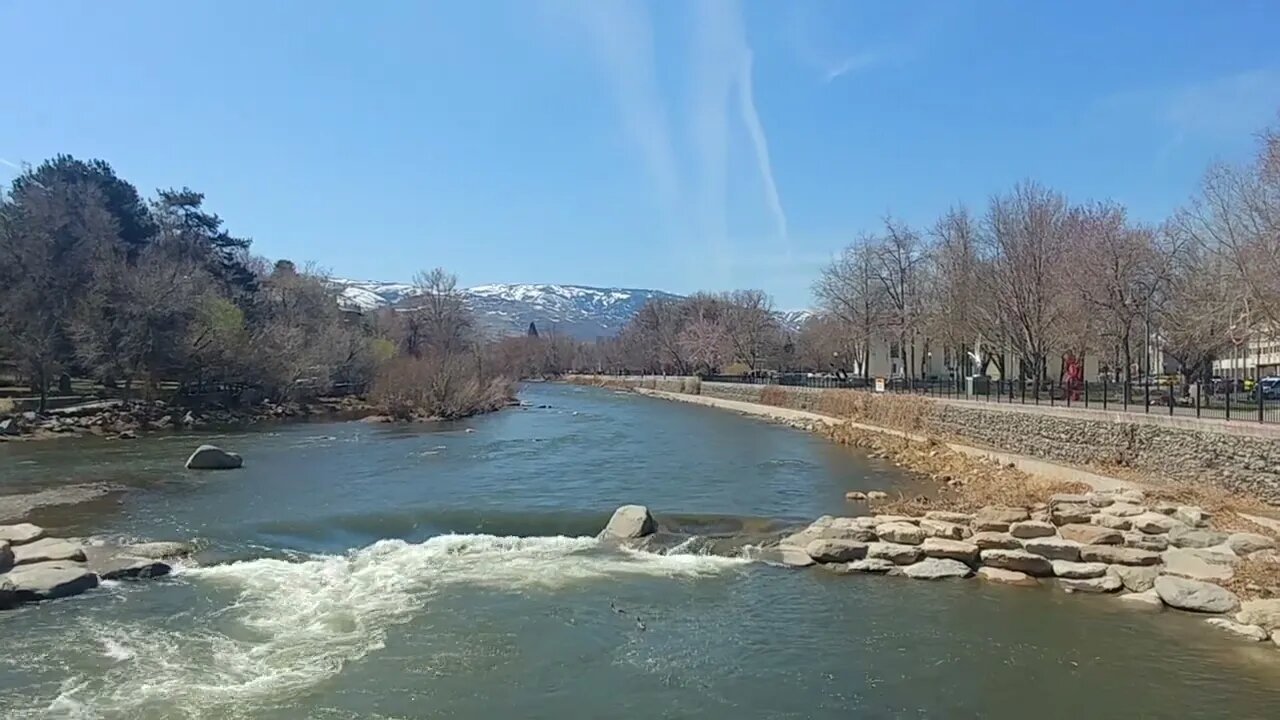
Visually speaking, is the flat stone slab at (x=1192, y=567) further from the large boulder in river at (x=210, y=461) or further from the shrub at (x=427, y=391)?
the shrub at (x=427, y=391)

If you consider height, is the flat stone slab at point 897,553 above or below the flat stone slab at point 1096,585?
above

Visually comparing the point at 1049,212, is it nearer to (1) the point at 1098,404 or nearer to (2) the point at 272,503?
(1) the point at 1098,404

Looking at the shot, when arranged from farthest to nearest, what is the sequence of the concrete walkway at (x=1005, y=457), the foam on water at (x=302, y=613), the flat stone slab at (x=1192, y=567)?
the concrete walkway at (x=1005, y=457), the flat stone slab at (x=1192, y=567), the foam on water at (x=302, y=613)

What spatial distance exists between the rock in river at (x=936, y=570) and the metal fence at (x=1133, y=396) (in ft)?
36.2

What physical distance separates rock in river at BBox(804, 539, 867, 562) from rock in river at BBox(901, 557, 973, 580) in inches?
36.9

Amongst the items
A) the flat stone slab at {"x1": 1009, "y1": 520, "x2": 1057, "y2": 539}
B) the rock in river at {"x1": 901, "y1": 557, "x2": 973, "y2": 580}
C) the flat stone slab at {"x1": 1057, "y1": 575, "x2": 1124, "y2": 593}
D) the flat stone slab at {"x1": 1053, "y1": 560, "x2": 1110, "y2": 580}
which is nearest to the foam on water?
the rock in river at {"x1": 901, "y1": 557, "x2": 973, "y2": 580}

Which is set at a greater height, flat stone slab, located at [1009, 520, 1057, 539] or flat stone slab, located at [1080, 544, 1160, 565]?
flat stone slab, located at [1009, 520, 1057, 539]

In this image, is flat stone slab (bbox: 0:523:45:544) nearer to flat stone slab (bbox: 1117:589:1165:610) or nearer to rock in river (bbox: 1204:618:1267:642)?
flat stone slab (bbox: 1117:589:1165:610)

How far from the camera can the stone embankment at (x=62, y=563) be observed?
14.2 metres

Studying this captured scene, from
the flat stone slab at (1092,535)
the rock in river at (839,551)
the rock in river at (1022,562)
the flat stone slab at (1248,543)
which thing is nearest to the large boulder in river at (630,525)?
the rock in river at (839,551)

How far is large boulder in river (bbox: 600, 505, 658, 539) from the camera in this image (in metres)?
18.6

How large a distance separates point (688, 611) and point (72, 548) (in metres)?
11.7

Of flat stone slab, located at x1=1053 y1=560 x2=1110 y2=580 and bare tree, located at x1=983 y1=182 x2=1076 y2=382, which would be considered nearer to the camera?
flat stone slab, located at x1=1053 y1=560 x2=1110 y2=580

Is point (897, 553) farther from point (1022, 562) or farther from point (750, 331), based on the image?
point (750, 331)
